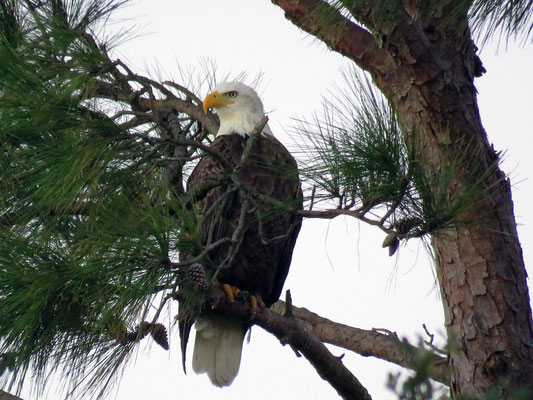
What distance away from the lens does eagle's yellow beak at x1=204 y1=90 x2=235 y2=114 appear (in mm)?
3396

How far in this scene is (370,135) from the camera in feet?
5.93

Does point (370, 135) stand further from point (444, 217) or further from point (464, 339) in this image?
point (464, 339)

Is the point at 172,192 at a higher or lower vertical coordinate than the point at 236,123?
lower

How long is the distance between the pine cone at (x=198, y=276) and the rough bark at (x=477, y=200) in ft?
2.12

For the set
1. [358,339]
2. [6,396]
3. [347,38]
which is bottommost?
[6,396]

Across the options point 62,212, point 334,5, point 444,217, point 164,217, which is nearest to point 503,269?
point 444,217

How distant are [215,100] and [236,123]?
0.42 ft

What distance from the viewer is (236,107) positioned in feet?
11.7

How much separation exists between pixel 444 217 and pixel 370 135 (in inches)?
9.2

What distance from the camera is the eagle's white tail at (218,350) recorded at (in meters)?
3.28

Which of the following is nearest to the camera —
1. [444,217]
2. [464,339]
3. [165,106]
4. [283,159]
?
[444,217]

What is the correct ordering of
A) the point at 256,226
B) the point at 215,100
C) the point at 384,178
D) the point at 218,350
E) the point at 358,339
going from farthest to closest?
1. the point at 215,100
2. the point at 218,350
3. the point at 256,226
4. the point at 358,339
5. the point at 384,178

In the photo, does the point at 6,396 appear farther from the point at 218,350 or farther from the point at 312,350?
the point at 218,350

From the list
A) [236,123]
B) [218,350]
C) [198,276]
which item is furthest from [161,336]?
[236,123]
